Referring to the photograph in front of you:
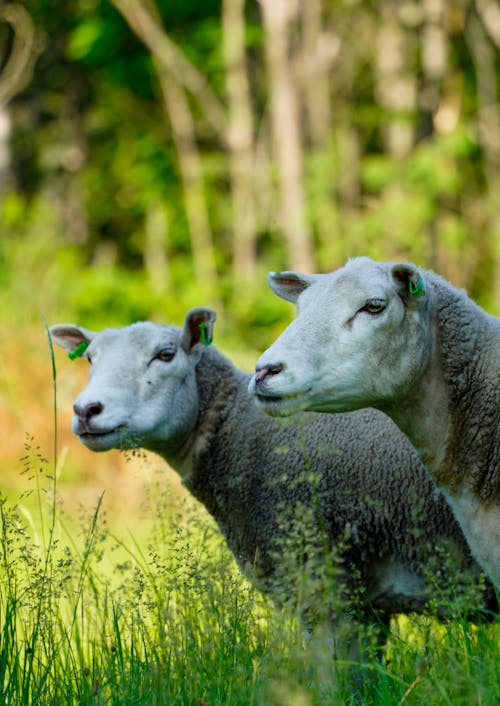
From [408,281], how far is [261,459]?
54.8 inches

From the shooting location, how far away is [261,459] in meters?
5.11

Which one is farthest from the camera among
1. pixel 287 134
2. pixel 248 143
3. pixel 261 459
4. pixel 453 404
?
pixel 248 143

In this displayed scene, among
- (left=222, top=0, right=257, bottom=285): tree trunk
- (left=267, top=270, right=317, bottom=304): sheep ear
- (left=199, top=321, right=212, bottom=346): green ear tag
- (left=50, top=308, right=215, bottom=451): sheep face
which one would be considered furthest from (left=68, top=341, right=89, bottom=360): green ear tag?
(left=222, top=0, right=257, bottom=285): tree trunk

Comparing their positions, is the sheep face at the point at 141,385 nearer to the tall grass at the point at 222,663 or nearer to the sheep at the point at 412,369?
the tall grass at the point at 222,663

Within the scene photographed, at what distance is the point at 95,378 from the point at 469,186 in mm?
18897

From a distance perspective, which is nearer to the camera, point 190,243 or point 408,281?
point 408,281

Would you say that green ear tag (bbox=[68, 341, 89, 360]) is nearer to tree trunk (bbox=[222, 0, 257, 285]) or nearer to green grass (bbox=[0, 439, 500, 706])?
green grass (bbox=[0, 439, 500, 706])

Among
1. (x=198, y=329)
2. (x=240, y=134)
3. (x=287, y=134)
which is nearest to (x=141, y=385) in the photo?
(x=198, y=329)

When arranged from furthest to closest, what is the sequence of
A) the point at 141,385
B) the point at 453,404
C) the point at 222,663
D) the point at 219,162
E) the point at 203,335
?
1. the point at 219,162
2. the point at 203,335
3. the point at 141,385
4. the point at 453,404
5. the point at 222,663

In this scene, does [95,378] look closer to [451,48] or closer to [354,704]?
[354,704]

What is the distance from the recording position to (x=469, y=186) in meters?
22.8

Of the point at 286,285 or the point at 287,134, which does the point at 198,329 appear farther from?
the point at 287,134

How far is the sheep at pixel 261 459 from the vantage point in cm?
465

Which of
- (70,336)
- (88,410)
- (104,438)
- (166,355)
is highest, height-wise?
(70,336)
